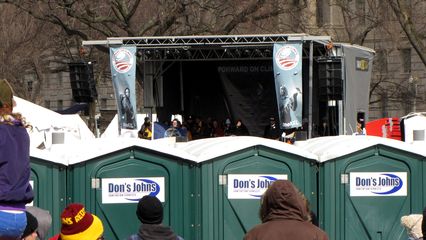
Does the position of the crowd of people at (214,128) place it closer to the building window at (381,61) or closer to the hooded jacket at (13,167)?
the hooded jacket at (13,167)

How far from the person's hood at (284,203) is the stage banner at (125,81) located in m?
17.3

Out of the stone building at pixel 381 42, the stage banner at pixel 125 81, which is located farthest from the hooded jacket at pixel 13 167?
the stone building at pixel 381 42

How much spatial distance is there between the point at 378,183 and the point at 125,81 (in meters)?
12.2

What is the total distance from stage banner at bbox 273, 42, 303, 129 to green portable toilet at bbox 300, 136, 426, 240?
10.3 m

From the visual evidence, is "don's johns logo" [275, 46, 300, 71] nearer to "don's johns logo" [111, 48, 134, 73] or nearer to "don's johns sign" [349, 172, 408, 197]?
"don's johns logo" [111, 48, 134, 73]

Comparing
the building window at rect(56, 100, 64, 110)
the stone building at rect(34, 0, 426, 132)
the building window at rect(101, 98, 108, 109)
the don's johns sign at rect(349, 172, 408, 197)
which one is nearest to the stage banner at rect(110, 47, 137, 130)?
the stone building at rect(34, 0, 426, 132)

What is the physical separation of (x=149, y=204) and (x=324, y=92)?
15.1 meters

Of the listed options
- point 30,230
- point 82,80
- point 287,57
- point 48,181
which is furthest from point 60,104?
point 30,230

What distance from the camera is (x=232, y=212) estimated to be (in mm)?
11141

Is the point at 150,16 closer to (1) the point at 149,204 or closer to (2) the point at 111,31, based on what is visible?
(2) the point at 111,31

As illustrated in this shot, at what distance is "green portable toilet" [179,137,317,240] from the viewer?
11.1 metres

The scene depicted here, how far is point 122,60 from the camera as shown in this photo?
22547 millimetres

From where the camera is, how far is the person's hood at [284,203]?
5.19 meters

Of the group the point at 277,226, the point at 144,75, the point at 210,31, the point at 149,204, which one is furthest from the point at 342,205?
the point at 210,31
